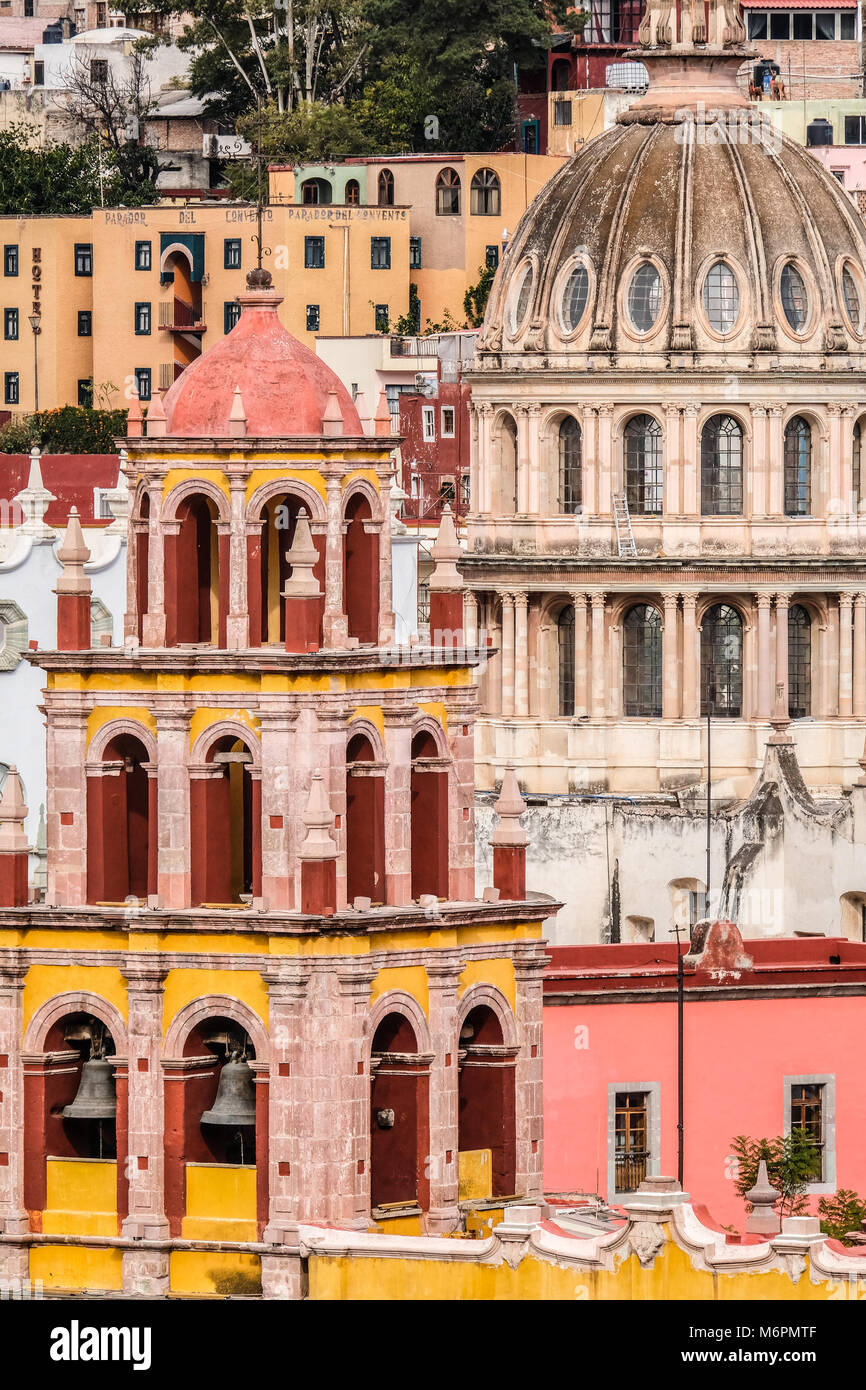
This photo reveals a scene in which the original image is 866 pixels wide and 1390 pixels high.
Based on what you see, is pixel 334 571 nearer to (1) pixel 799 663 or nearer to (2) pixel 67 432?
(1) pixel 799 663

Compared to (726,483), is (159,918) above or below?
below

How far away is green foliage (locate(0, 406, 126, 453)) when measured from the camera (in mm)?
192875

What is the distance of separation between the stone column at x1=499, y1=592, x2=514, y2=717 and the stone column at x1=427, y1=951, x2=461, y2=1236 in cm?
4802

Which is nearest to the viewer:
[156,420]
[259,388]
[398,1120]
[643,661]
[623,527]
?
[398,1120]

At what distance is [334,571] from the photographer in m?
86.3

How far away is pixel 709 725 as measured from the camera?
134m

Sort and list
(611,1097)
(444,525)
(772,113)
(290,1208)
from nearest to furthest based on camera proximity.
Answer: (290,1208) → (444,525) → (611,1097) → (772,113)

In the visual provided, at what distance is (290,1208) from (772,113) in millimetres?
116112

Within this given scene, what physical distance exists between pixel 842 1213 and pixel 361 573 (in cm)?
2109

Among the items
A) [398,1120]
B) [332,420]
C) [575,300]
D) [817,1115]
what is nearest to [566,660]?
[575,300]

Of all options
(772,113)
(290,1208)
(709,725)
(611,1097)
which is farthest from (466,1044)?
(772,113)

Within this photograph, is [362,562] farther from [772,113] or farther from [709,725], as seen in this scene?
[772,113]

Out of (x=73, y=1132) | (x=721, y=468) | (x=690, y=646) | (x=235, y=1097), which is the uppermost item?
(x=721, y=468)

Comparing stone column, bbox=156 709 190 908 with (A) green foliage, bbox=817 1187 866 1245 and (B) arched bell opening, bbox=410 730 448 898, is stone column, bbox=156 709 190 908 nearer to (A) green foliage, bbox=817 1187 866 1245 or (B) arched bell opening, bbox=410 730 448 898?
(B) arched bell opening, bbox=410 730 448 898
